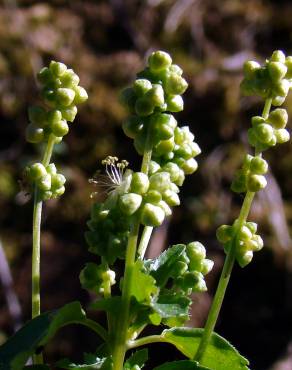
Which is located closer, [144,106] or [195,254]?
[144,106]

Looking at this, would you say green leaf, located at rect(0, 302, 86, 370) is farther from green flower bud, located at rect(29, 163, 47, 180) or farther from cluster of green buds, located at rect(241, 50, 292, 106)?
cluster of green buds, located at rect(241, 50, 292, 106)

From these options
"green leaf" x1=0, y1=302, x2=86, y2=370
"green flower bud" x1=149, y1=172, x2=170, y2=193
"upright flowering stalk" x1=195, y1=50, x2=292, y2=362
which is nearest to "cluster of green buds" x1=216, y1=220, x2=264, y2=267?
"upright flowering stalk" x1=195, y1=50, x2=292, y2=362

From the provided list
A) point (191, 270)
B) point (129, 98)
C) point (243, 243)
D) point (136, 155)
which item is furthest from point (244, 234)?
point (136, 155)

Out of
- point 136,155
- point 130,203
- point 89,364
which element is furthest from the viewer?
point 136,155

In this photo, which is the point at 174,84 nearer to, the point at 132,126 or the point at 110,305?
the point at 132,126

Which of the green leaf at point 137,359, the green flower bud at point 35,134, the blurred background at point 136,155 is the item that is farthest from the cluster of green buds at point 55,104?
the blurred background at point 136,155

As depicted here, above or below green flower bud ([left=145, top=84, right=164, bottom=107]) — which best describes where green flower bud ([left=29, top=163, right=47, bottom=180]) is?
below

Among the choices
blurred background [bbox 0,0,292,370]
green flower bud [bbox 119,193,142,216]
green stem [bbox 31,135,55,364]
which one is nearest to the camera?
green flower bud [bbox 119,193,142,216]
